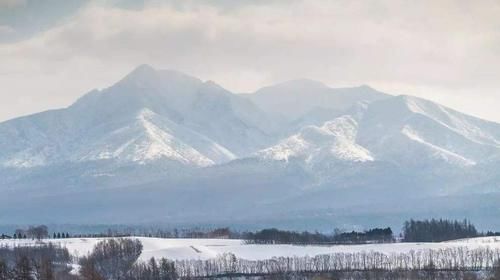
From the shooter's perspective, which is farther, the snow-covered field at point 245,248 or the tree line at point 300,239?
the tree line at point 300,239

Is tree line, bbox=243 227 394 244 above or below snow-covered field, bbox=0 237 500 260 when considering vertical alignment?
above

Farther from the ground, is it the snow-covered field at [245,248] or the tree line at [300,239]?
the tree line at [300,239]

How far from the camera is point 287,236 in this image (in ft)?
630

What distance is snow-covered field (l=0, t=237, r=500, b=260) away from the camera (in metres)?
163

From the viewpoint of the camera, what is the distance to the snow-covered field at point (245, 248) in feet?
535

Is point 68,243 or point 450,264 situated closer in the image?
point 450,264

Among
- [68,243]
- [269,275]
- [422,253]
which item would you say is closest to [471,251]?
[422,253]

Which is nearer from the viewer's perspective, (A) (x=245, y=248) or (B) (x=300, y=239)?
(A) (x=245, y=248)

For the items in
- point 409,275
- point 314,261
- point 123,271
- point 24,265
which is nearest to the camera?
point 24,265

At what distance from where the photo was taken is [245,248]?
568 ft

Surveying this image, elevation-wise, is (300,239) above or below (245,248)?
above

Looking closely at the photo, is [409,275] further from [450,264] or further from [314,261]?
[314,261]

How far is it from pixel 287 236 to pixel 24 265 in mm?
87022

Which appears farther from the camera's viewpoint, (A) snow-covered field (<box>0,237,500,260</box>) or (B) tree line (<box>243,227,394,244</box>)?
(B) tree line (<box>243,227,394,244</box>)
